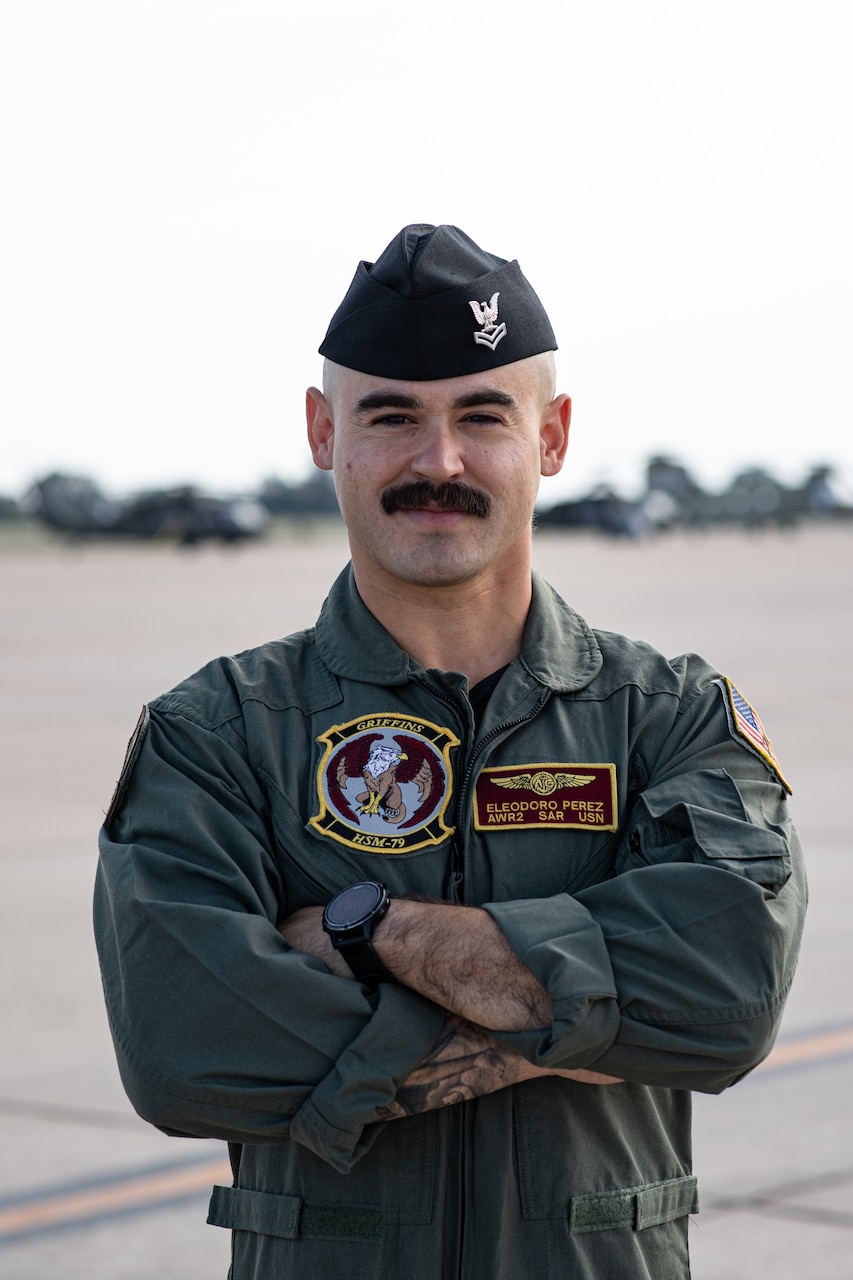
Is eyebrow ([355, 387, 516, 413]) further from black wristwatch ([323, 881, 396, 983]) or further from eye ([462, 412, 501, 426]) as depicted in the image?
black wristwatch ([323, 881, 396, 983])

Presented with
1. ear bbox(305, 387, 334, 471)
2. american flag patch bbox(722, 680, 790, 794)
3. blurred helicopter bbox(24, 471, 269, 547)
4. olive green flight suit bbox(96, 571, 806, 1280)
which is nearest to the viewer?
olive green flight suit bbox(96, 571, 806, 1280)

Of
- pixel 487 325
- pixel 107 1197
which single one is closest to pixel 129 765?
pixel 487 325

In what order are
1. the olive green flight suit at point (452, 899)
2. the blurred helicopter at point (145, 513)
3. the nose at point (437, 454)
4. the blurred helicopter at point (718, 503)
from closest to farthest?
the olive green flight suit at point (452, 899), the nose at point (437, 454), the blurred helicopter at point (145, 513), the blurred helicopter at point (718, 503)

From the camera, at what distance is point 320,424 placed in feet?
8.76

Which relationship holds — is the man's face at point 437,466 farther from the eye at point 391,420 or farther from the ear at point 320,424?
the ear at point 320,424

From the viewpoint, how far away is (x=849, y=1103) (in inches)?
201

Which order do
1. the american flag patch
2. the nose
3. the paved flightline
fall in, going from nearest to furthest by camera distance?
the nose < the american flag patch < the paved flightline

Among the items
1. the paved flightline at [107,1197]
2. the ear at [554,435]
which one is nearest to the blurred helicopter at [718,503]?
the paved flightline at [107,1197]

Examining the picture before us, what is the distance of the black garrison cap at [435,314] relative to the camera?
8.10ft

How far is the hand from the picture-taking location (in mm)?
2371

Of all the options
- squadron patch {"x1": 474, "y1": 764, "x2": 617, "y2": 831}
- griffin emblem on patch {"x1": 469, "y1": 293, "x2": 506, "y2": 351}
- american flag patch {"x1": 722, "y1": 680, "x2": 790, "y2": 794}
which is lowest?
squadron patch {"x1": 474, "y1": 764, "x2": 617, "y2": 831}

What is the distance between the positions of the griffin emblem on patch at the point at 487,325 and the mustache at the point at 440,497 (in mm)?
208

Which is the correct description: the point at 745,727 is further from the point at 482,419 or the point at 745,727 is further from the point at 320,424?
the point at 320,424

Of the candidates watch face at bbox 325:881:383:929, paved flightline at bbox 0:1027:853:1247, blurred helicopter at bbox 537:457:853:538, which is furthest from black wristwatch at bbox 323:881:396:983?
blurred helicopter at bbox 537:457:853:538
